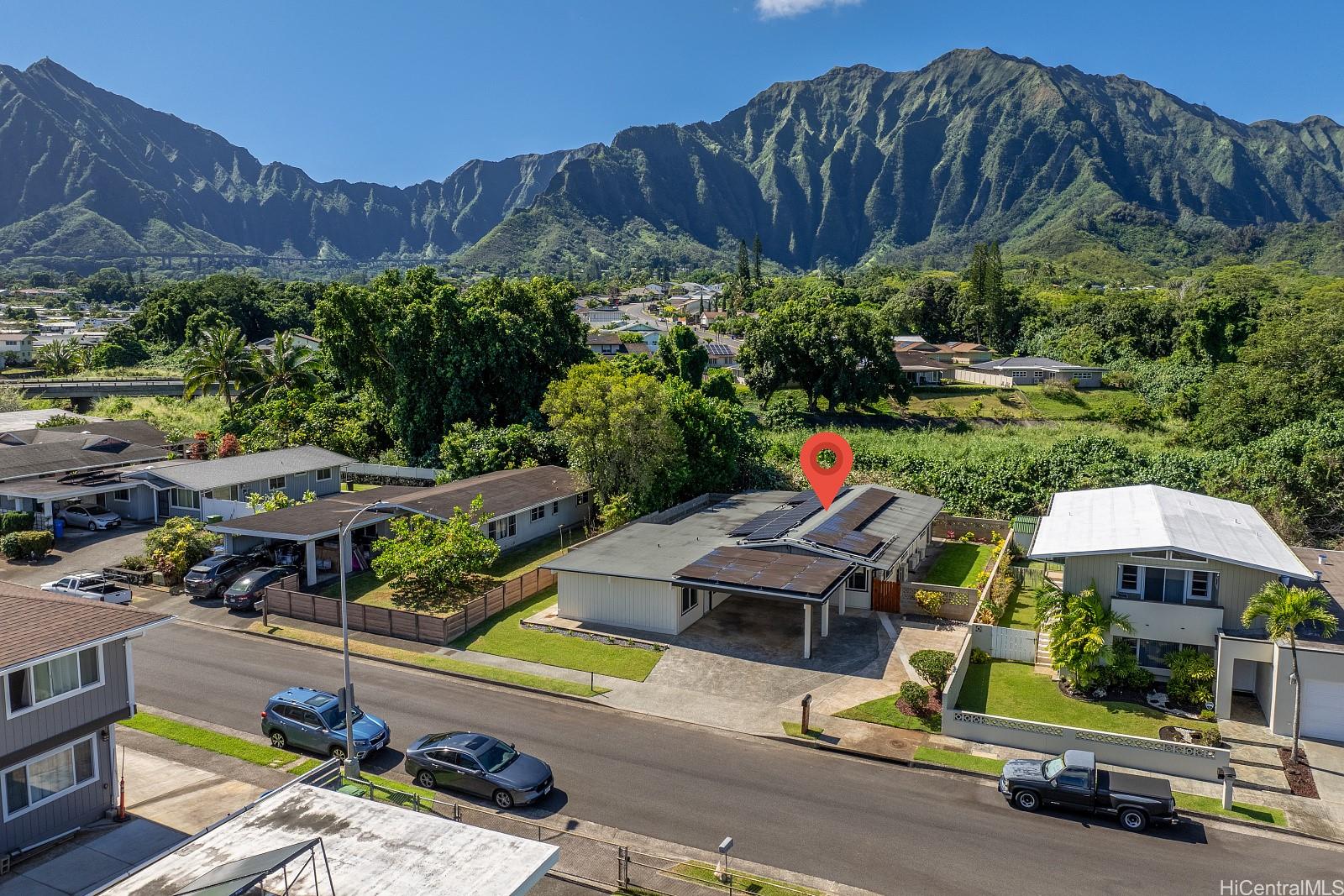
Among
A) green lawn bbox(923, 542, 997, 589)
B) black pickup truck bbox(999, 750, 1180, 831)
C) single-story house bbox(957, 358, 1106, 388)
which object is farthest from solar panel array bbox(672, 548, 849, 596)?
single-story house bbox(957, 358, 1106, 388)

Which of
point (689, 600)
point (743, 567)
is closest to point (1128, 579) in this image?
point (743, 567)

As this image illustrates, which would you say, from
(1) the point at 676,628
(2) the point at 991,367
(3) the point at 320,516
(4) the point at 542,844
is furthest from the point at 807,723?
(2) the point at 991,367

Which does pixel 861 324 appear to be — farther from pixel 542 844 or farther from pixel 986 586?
pixel 542 844

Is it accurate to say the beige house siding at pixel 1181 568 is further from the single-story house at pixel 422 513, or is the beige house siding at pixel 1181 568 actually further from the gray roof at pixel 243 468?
the gray roof at pixel 243 468

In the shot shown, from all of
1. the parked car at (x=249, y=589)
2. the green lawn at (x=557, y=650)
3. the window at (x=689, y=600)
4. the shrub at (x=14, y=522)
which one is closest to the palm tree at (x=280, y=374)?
the shrub at (x=14, y=522)

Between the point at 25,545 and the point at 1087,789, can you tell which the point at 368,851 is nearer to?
the point at 1087,789

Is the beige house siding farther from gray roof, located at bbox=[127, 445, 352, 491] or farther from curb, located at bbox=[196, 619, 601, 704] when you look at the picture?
gray roof, located at bbox=[127, 445, 352, 491]
